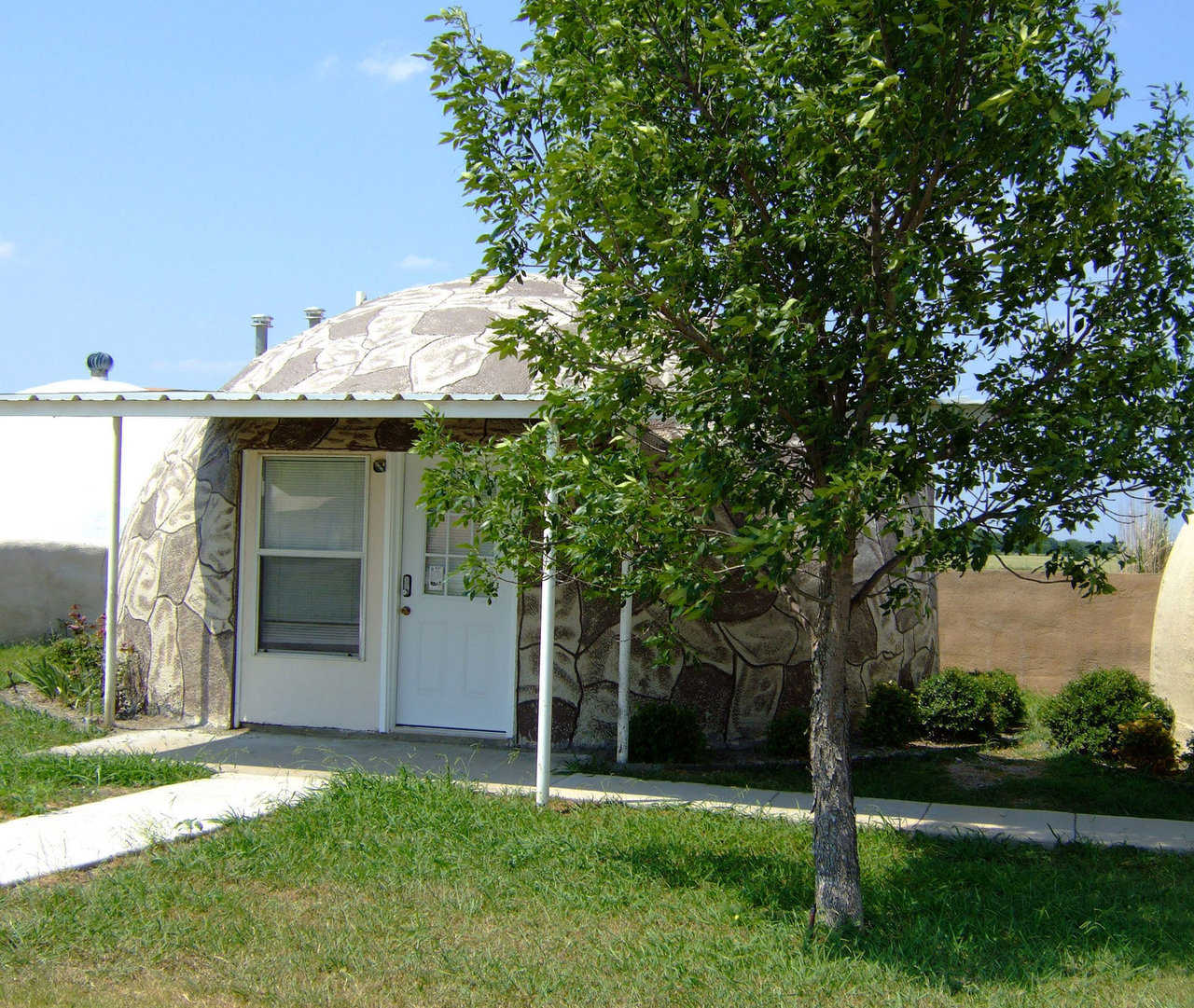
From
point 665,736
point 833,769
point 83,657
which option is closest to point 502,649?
point 665,736

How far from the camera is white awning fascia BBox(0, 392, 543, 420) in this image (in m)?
7.59

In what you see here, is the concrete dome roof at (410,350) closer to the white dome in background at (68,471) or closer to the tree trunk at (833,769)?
the tree trunk at (833,769)

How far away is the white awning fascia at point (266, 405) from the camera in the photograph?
7.59m

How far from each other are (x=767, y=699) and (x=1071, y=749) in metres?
2.57

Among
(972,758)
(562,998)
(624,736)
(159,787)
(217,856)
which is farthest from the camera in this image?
(972,758)

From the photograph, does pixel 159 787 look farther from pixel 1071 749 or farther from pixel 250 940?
pixel 1071 749

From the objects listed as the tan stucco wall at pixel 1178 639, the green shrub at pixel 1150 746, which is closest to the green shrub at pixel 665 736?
the green shrub at pixel 1150 746

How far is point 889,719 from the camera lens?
31.2 feet

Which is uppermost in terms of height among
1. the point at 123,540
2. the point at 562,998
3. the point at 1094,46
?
the point at 1094,46

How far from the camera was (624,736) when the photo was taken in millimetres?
8562

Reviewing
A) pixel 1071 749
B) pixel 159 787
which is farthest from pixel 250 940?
pixel 1071 749

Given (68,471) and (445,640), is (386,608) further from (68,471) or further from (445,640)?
(68,471)

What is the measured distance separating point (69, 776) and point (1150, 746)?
790 cm

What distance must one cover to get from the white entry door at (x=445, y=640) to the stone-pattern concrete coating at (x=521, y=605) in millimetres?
238
